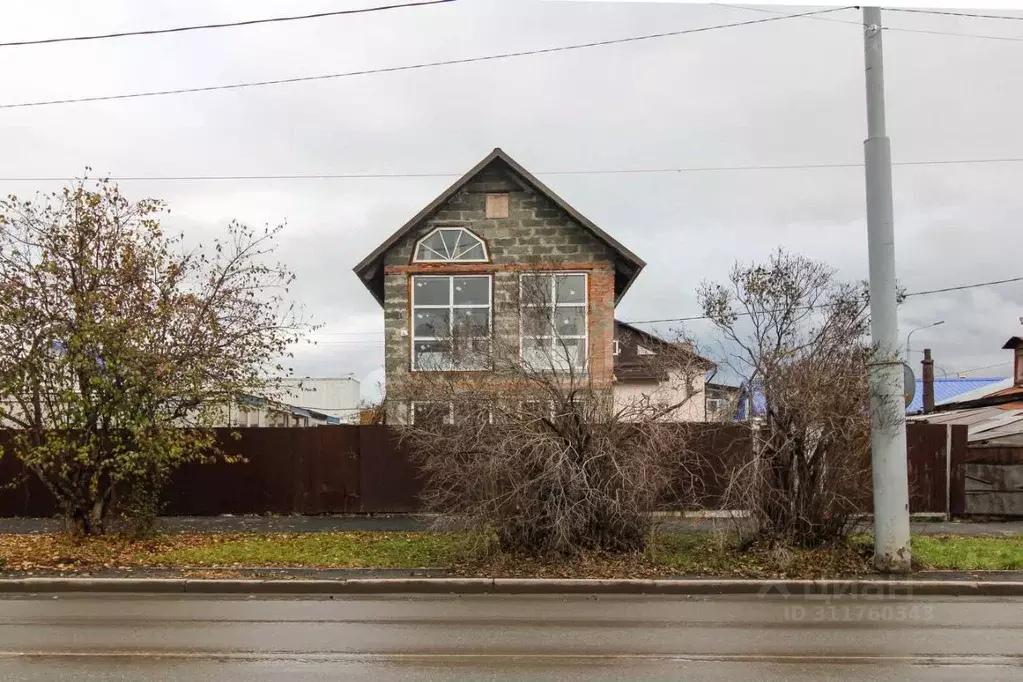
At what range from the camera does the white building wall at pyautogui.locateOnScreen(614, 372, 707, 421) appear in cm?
1221

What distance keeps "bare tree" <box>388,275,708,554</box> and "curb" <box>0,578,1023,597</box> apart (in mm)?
906

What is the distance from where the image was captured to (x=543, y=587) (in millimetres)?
10734

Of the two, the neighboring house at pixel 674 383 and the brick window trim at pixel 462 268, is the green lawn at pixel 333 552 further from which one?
the brick window trim at pixel 462 268

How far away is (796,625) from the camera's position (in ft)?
28.3

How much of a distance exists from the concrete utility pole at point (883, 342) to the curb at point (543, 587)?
669mm

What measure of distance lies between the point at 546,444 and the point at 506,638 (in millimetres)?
3569

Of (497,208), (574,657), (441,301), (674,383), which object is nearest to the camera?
(574,657)

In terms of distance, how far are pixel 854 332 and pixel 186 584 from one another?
29.3ft

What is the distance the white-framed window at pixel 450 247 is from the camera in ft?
74.3

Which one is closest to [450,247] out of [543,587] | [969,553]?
[543,587]

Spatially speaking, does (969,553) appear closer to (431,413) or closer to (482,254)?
(431,413)

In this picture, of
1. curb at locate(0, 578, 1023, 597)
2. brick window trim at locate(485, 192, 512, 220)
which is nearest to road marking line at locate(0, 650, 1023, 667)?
curb at locate(0, 578, 1023, 597)

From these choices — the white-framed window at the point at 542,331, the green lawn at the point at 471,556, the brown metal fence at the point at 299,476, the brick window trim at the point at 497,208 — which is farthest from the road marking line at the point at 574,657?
the brick window trim at the point at 497,208

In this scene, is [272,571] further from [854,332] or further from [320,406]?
[320,406]
